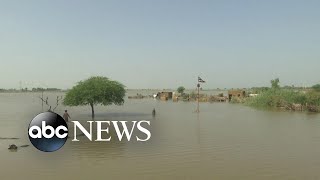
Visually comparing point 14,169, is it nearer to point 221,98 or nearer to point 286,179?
point 286,179

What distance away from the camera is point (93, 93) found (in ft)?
139

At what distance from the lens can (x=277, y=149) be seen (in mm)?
21656

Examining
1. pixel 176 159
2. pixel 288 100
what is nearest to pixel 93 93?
pixel 176 159

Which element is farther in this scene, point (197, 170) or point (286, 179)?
point (197, 170)

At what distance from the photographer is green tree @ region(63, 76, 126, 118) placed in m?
42.5

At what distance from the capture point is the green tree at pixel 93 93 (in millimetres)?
42531

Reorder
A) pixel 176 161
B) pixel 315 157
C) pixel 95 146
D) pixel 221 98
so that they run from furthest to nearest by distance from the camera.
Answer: pixel 221 98 < pixel 95 146 < pixel 315 157 < pixel 176 161

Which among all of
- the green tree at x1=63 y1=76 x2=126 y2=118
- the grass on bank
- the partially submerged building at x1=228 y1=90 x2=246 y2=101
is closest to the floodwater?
the green tree at x1=63 y1=76 x2=126 y2=118

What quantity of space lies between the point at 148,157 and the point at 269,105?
46533 mm

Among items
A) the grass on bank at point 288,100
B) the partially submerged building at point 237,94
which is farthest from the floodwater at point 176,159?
the partially submerged building at point 237,94

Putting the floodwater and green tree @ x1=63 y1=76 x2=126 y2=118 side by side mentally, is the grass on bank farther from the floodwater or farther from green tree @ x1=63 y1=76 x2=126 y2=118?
the floodwater

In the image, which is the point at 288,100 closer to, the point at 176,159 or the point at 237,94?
the point at 237,94

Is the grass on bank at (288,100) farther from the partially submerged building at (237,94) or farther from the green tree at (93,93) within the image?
the green tree at (93,93)

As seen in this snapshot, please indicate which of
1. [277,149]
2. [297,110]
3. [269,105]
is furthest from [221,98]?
[277,149]
